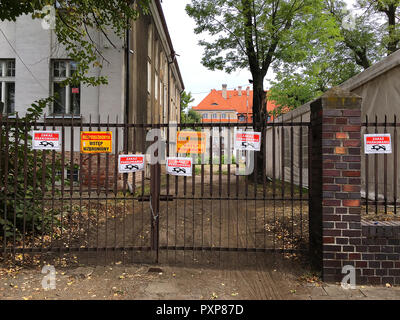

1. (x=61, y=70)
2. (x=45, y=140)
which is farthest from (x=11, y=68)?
(x=45, y=140)

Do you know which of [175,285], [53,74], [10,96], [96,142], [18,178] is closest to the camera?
[175,285]

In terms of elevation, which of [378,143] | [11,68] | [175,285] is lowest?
[175,285]

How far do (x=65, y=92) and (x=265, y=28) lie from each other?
8.15m

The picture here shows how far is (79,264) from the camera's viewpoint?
4531 millimetres

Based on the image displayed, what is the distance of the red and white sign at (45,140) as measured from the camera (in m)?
4.35

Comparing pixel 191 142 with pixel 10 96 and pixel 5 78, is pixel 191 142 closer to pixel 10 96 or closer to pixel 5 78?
pixel 10 96

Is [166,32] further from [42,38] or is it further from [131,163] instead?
[131,163]

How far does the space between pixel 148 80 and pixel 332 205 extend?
12979 mm

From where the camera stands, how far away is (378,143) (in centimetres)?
410

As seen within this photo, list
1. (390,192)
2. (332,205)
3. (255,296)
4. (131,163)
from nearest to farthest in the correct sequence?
(255,296) < (332,205) < (131,163) < (390,192)

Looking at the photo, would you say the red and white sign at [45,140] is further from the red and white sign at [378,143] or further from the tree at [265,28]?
the tree at [265,28]

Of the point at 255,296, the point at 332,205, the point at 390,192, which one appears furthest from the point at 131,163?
the point at 390,192

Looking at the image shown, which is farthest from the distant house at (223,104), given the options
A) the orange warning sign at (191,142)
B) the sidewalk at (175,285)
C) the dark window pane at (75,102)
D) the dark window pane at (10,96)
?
the sidewalk at (175,285)

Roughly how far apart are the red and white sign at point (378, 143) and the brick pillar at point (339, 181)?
24 centimetres
